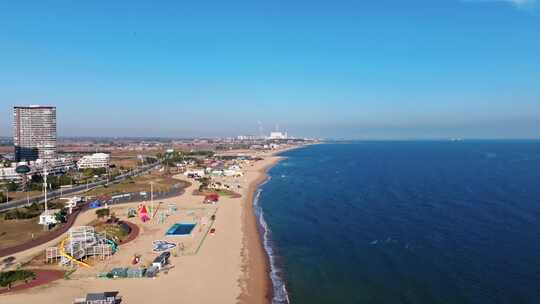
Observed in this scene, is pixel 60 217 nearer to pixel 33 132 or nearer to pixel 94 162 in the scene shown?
pixel 94 162

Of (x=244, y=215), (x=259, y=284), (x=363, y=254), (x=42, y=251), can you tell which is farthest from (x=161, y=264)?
(x=244, y=215)

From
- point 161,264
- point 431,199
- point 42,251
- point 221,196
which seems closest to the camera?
point 161,264

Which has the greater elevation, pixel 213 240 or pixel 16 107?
pixel 16 107

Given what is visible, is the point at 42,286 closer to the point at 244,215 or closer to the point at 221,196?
the point at 244,215

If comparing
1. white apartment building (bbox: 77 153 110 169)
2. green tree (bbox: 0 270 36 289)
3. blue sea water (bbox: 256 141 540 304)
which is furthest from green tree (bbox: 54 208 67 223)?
white apartment building (bbox: 77 153 110 169)

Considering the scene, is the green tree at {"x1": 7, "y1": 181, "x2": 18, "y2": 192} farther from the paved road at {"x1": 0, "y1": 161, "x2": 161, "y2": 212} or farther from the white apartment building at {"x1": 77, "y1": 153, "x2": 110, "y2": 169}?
the white apartment building at {"x1": 77, "y1": 153, "x2": 110, "y2": 169}

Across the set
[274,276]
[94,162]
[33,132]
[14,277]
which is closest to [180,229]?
[274,276]

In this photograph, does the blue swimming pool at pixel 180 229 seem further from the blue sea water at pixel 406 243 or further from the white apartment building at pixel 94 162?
the white apartment building at pixel 94 162

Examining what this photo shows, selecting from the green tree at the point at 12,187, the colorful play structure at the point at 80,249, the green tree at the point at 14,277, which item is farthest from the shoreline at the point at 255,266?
the green tree at the point at 12,187

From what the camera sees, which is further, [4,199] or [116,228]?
[4,199]
